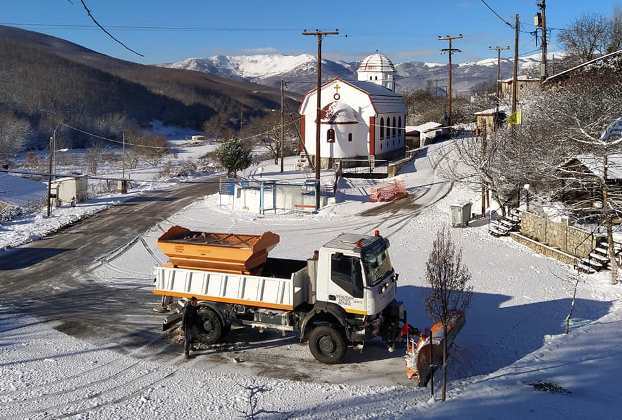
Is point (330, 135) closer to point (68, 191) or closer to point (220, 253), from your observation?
point (68, 191)

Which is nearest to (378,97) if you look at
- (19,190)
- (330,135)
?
(330,135)

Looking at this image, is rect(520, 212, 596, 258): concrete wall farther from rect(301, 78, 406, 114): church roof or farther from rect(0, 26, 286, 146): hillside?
rect(0, 26, 286, 146): hillside

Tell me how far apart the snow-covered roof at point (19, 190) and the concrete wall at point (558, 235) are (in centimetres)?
3511

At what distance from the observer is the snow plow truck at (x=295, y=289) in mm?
13953

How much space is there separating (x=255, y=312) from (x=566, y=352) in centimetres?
730

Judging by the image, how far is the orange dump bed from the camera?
598 inches

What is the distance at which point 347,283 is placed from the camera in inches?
550

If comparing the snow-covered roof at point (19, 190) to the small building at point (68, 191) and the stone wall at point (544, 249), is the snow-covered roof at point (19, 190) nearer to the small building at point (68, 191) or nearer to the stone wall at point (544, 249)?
the small building at point (68, 191)

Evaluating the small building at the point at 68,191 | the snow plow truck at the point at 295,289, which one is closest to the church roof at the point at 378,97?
the small building at the point at 68,191

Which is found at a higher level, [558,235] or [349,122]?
[349,122]

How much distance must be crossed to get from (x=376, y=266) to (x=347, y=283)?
0.89 metres

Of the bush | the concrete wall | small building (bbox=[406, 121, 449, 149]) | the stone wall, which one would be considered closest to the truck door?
the concrete wall

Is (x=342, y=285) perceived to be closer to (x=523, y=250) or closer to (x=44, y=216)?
(x=523, y=250)

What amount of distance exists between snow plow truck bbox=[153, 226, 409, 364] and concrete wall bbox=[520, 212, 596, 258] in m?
10.5
